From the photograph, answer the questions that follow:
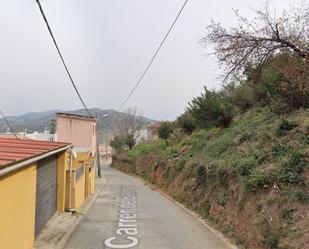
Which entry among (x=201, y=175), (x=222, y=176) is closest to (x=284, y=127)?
(x=222, y=176)

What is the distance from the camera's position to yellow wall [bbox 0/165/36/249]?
6.89 metres

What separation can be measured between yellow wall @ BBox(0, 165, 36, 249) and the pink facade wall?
23797 mm

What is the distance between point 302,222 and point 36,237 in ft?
21.6

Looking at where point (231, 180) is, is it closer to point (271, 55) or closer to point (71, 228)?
point (271, 55)

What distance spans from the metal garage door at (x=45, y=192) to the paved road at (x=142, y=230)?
105cm

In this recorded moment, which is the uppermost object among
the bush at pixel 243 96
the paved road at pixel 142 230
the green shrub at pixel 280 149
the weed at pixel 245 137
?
the bush at pixel 243 96

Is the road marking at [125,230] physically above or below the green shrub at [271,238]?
below

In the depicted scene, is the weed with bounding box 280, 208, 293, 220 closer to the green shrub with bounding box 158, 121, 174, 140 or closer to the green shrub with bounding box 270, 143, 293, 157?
the green shrub with bounding box 270, 143, 293, 157

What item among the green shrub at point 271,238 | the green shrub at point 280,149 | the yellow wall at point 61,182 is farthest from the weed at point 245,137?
the green shrub at point 271,238

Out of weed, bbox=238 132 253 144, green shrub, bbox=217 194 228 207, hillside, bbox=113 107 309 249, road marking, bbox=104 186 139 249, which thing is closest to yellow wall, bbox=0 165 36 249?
road marking, bbox=104 186 139 249

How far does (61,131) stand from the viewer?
108 feet

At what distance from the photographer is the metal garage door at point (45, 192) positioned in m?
11.0

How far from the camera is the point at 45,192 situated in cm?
1229

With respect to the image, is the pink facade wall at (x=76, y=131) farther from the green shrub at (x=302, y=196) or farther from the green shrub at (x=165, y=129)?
the green shrub at (x=302, y=196)
